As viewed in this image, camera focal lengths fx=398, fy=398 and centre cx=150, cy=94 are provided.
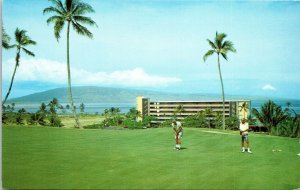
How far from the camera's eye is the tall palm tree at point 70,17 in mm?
8902

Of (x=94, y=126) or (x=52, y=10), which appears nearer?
(x=52, y=10)

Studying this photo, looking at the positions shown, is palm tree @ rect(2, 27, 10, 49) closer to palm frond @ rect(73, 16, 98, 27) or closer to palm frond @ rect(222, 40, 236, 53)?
palm frond @ rect(73, 16, 98, 27)

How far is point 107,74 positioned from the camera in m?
8.95

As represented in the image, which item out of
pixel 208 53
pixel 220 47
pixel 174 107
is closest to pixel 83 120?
pixel 174 107

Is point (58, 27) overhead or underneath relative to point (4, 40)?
overhead

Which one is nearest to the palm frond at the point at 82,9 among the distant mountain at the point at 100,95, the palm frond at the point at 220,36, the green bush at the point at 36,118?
the distant mountain at the point at 100,95

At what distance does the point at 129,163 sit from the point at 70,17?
13.8 ft

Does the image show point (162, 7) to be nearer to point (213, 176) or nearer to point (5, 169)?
point (213, 176)

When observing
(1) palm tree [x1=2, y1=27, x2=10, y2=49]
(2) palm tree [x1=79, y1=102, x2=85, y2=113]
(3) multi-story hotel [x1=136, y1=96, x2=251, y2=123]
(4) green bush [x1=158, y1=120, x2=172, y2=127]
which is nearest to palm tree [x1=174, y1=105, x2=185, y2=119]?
(3) multi-story hotel [x1=136, y1=96, x2=251, y2=123]

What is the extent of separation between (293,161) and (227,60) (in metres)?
2.90

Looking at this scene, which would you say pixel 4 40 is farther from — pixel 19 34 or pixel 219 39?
pixel 219 39

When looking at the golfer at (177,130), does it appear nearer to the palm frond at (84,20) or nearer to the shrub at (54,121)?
the shrub at (54,121)

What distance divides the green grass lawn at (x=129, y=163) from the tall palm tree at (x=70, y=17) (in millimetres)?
1328

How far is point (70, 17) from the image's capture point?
33.3 feet
